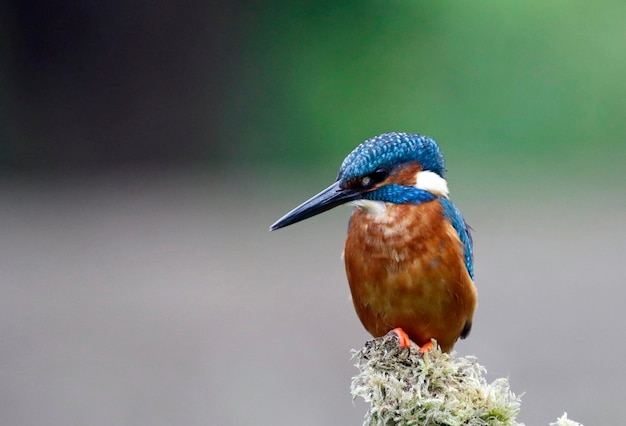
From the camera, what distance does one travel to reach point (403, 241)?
191cm

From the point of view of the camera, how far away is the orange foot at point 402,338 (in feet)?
5.65

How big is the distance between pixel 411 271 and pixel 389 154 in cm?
26

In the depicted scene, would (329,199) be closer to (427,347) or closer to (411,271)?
(411,271)

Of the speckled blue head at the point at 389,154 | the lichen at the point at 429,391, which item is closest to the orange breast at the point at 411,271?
the speckled blue head at the point at 389,154

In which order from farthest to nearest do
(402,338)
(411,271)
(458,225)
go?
(458,225), (411,271), (402,338)

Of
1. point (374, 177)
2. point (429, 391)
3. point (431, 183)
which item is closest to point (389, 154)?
point (374, 177)

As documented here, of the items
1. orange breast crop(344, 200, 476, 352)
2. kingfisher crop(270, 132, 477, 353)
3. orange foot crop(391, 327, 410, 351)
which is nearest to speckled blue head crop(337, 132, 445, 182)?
kingfisher crop(270, 132, 477, 353)

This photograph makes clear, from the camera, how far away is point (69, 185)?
24.0 ft

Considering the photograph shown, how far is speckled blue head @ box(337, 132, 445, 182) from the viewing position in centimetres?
183

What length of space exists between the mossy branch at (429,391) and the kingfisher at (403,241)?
0.73ft

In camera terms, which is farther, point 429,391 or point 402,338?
point 402,338

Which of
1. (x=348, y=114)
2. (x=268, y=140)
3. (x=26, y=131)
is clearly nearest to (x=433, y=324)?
(x=348, y=114)

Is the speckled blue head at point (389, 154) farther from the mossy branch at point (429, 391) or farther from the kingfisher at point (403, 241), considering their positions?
the mossy branch at point (429, 391)

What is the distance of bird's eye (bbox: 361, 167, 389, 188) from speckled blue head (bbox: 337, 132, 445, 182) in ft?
0.04
